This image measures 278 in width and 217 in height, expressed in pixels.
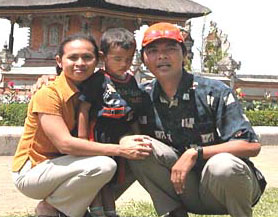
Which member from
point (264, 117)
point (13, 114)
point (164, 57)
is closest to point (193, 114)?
point (164, 57)

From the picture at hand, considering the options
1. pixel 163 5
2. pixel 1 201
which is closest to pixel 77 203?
pixel 1 201

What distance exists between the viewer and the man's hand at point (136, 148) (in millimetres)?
3369

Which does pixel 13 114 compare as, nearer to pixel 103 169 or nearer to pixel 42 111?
pixel 42 111

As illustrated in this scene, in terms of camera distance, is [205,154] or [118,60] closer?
[205,154]

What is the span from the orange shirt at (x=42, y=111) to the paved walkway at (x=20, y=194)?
3.58ft

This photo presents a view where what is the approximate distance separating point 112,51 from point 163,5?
2004cm

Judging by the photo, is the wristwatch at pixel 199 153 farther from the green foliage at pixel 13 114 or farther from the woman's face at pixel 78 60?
the green foliage at pixel 13 114

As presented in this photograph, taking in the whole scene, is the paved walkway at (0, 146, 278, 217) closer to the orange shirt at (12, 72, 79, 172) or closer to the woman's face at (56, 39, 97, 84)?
the orange shirt at (12, 72, 79, 172)

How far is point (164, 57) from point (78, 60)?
53 centimetres

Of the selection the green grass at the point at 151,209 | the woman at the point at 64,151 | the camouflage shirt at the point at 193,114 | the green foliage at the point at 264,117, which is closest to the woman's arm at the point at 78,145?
the woman at the point at 64,151

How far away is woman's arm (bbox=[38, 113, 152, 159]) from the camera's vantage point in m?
3.36

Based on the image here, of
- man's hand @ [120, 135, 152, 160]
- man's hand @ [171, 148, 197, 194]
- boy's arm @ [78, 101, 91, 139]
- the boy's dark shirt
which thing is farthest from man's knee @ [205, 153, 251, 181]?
boy's arm @ [78, 101, 91, 139]

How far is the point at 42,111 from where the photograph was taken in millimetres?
3398

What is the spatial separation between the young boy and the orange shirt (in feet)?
0.25
